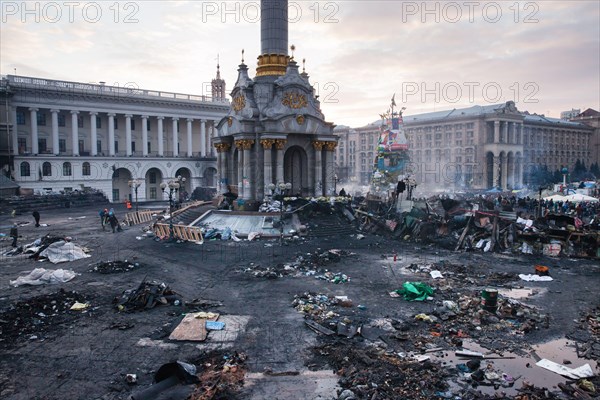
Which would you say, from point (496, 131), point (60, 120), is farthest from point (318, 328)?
point (496, 131)

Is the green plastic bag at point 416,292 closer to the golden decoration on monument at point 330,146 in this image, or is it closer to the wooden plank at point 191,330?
the wooden plank at point 191,330

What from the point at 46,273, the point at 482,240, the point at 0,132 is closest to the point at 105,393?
the point at 46,273

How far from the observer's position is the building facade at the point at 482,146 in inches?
3912

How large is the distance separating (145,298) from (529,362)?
11928 mm

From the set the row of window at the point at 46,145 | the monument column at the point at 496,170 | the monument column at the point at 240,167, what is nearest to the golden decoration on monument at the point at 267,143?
the monument column at the point at 240,167

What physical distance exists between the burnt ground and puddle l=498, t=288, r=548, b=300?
14cm

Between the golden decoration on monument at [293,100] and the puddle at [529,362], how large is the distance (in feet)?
83.8

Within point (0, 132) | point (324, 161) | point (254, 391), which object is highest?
point (0, 132)

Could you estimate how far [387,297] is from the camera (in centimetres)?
1655

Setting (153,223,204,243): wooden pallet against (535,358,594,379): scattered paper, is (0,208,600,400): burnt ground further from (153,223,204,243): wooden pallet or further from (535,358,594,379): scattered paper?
(153,223,204,243): wooden pallet

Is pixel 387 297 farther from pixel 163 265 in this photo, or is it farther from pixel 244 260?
pixel 163 265

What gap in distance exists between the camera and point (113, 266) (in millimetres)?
21578

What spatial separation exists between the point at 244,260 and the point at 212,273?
2.98m

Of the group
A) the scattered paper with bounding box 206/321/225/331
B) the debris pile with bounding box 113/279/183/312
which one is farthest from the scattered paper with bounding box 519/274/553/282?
the debris pile with bounding box 113/279/183/312
